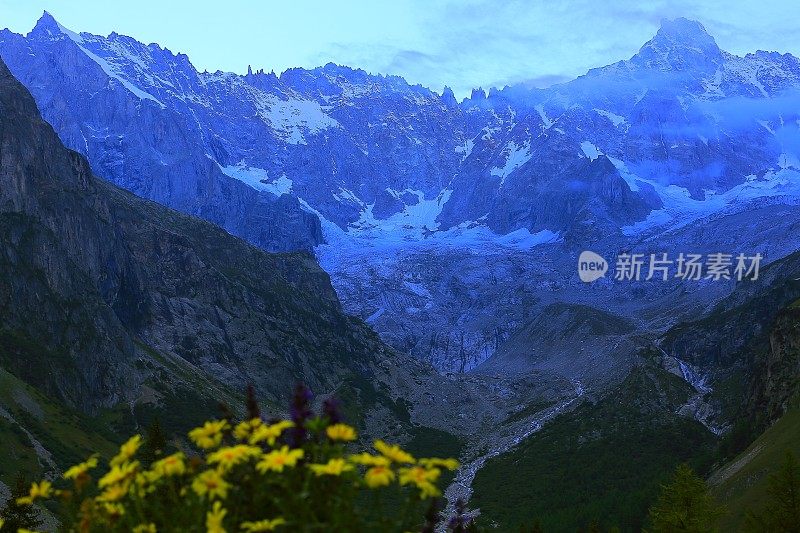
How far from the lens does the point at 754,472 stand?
75375mm

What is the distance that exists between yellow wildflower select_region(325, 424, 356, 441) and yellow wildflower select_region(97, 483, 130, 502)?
232cm

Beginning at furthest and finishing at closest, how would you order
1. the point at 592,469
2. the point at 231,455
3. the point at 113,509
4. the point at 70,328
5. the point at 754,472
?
the point at 592,469 < the point at 70,328 < the point at 754,472 < the point at 113,509 < the point at 231,455

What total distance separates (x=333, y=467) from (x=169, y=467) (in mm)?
2012

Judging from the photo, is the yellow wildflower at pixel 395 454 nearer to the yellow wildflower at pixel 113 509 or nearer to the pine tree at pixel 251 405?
the pine tree at pixel 251 405

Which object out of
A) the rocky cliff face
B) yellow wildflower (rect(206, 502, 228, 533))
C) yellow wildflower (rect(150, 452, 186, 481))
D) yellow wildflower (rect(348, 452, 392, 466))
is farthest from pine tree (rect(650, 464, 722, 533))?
the rocky cliff face

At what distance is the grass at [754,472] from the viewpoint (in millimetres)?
65031

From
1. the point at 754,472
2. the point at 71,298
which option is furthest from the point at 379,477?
the point at 71,298

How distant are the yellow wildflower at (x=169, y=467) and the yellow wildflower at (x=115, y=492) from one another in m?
0.30

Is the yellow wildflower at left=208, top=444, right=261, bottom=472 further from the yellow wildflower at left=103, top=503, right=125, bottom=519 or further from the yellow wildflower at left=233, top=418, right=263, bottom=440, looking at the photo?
the yellow wildflower at left=103, top=503, right=125, bottom=519

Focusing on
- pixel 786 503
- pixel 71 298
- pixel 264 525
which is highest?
pixel 71 298

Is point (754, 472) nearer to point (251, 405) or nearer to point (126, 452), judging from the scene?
point (251, 405)

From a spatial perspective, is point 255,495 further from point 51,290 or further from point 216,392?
point 216,392

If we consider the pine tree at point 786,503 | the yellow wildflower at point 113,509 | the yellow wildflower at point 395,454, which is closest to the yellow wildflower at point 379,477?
the yellow wildflower at point 395,454

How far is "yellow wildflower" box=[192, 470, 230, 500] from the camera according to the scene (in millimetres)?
7410
